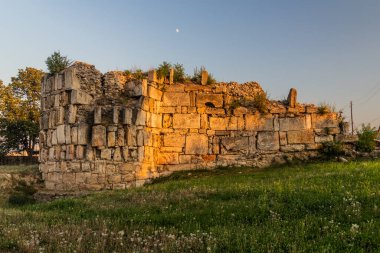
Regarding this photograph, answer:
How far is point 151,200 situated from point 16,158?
1094 inches

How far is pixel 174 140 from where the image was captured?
47.2ft

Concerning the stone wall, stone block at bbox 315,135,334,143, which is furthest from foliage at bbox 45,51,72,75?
stone block at bbox 315,135,334,143

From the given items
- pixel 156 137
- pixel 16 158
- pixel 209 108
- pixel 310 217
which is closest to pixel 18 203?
pixel 156 137

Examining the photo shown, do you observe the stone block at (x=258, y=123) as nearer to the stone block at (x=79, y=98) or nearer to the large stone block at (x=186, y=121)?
the large stone block at (x=186, y=121)

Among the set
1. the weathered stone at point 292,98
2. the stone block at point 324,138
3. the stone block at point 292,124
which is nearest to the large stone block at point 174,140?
the stone block at point 292,124

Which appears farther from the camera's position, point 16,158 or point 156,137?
point 16,158

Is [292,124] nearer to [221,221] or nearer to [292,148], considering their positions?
[292,148]

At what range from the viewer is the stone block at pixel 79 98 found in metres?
13.5

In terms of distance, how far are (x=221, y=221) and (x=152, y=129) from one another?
8.06 metres

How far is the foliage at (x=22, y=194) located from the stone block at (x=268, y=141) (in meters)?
9.25

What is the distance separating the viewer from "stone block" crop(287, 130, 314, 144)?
1457cm

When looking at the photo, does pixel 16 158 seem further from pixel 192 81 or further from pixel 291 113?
pixel 291 113

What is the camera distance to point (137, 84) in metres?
13.9

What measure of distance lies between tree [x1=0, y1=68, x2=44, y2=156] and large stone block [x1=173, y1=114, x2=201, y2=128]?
2487 centimetres
